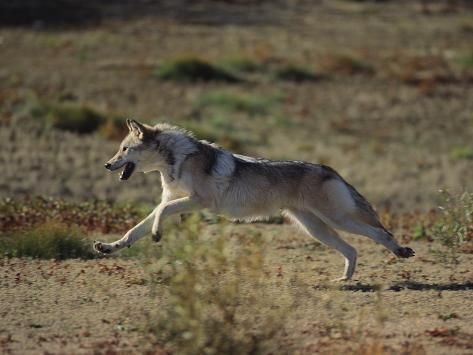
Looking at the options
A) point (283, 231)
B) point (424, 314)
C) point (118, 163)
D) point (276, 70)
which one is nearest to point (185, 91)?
point (276, 70)

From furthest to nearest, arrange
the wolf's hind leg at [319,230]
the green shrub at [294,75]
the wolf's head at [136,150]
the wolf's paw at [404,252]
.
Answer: the green shrub at [294,75]
the wolf's hind leg at [319,230]
the wolf's head at [136,150]
the wolf's paw at [404,252]

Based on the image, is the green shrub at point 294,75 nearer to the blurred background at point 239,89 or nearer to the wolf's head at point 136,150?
the blurred background at point 239,89

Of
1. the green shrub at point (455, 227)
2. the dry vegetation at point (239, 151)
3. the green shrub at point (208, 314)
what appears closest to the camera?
the green shrub at point (208, 314)

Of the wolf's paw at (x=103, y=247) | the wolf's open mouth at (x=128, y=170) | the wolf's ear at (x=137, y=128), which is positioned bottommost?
the wolf's paw at (x=103, y=247)

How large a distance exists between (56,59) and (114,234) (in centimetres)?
2314

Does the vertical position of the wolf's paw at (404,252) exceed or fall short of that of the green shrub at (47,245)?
it exceeds it

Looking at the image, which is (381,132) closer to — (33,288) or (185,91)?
(185,91)

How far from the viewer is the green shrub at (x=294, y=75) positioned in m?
34.7

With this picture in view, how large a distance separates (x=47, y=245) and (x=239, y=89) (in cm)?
2124

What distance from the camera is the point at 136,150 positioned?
430 inches

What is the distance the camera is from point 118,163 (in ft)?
36.0

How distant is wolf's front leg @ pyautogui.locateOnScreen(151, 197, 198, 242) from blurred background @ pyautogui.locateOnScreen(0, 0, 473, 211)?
242 inches

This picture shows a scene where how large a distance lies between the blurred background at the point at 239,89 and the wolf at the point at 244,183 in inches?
188

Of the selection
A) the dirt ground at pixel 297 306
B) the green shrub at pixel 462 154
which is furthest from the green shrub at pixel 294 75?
the dirt ground at pixel 297 306
